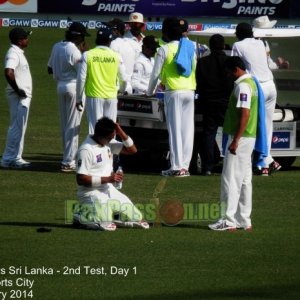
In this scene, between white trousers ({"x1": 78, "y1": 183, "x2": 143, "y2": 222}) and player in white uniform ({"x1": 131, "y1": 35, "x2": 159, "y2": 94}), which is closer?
white trousers ({"x1": 78, "y1": 183, "x2": 143, "y2": 222})

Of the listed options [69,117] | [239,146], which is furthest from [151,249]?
[69,117]

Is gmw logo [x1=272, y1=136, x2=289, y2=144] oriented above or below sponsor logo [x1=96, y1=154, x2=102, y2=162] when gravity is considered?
below

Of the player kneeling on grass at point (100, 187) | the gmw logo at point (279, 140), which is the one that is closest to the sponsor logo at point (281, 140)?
the gmw logo at point (279, 140)

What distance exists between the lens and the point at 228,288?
11008 mm

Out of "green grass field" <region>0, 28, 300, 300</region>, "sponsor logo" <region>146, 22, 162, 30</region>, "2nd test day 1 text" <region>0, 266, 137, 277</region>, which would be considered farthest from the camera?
"sponsor logo" <region>146, 22, 162, 30</region>

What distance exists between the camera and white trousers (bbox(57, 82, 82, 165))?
1878 cm

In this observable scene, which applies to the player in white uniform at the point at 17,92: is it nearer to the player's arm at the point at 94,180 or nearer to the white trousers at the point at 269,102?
the white trousers at the point at 269,102

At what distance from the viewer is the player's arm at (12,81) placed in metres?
18.5

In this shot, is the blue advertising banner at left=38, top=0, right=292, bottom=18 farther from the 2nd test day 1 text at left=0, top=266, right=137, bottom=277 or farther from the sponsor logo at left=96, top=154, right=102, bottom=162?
the 2nd test day 1 text at left=0, top=266, right=137, bottom=277

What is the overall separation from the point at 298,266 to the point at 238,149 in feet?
6.16

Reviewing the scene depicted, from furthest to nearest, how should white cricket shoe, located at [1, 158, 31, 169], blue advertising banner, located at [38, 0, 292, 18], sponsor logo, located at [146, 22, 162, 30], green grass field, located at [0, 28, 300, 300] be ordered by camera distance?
blue advertising banner, located at [38, 0, 292, 18] → sponsor logo, located at [146, 22, 162, 30] → white cricket shoe, located at [1, 158, 31, 169] → green grass field, located at [0, 28, 300, 300]

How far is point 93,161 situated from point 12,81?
533 cm

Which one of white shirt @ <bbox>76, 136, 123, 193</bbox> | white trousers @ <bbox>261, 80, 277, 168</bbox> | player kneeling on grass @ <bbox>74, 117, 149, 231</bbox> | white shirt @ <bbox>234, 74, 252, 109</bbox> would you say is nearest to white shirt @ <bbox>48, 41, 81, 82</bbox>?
white trousers @ <bbox>261, 80, 277, 168</bbox>

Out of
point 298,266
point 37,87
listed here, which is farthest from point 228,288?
point 37,87
